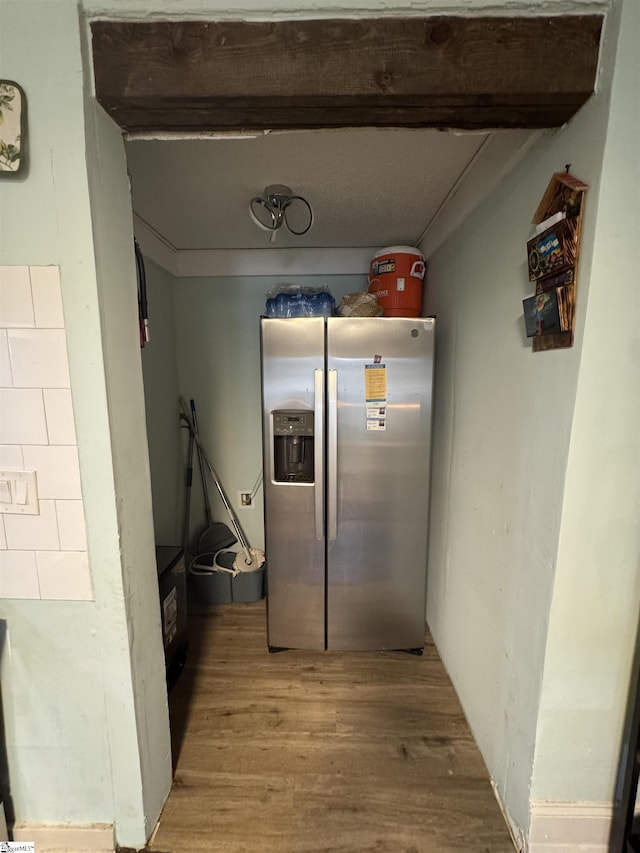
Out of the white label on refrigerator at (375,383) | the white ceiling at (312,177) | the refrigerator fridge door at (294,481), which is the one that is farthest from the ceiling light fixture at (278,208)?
Answer: the white label on refrigerator at (375,383)

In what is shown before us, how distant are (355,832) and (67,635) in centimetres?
107

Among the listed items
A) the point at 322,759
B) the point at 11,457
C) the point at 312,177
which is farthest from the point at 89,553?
the point at 312,177

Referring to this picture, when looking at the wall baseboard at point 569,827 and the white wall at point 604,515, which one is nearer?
the white wall at point 604,515

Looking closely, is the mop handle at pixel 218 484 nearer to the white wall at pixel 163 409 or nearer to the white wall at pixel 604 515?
the white wall at pixel 163 409

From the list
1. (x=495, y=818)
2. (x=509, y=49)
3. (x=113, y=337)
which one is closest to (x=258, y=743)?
(x=495, y=818)

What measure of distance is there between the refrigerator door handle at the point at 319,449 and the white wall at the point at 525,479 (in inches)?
24.1

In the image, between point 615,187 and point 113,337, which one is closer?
point 615,187

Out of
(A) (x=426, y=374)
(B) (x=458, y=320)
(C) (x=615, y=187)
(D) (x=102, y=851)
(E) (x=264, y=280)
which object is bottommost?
(D) (x=102, y=851)

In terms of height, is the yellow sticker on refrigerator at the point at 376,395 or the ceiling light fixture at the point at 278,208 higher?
the ceiling light fixture at the point at 278,208

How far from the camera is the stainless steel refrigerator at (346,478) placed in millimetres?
→ 1679

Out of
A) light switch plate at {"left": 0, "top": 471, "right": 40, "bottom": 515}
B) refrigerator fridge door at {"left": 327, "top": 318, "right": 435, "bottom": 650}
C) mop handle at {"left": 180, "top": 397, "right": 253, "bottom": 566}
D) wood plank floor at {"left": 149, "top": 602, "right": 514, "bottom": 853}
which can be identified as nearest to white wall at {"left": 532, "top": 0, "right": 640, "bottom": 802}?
wood plank floor at {"left": 149, "top": 602, "right": 514, "bottom": 853}

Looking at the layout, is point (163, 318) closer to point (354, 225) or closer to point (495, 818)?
point (354, 225)

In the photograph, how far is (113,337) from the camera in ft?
3.13

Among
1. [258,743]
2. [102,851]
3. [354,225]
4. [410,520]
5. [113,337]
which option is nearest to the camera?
[113,337]
